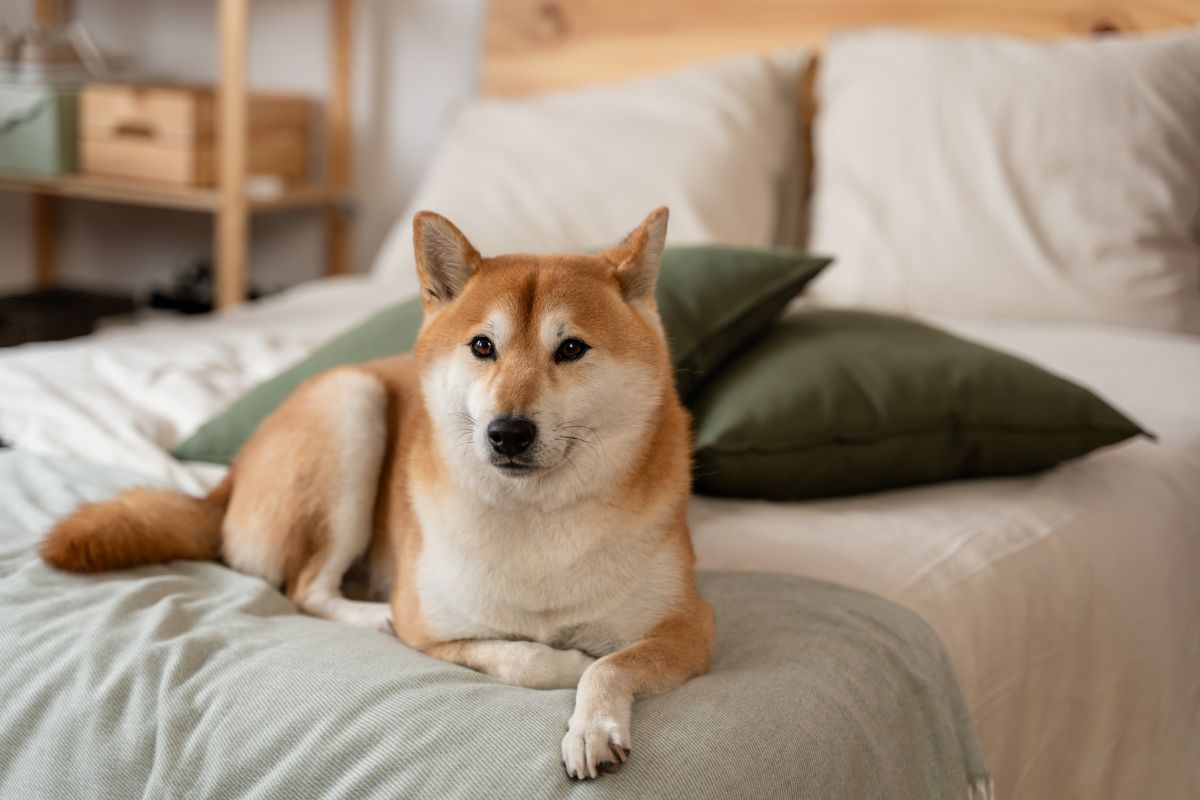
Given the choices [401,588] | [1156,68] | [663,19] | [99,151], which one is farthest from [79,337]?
[1156,68]

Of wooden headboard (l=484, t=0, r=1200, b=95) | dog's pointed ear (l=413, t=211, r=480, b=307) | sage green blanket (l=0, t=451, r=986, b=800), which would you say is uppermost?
wooden headboard (l=484, t=0, r=1200, b=95)

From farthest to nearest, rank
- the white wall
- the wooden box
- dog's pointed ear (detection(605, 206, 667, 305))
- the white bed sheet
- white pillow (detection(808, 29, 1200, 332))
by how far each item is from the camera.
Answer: the white wall < the wooden box < white pillow (detection(808, 29, 1200, 332)) < the white bed sheet < dog's pointed ear (detection(605, 206, 667, 305))

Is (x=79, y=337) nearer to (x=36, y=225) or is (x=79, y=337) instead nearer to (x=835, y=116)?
(x=36, y=225)

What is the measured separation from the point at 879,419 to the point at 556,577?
A: 54 centimetres

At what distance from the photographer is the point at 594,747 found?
2.64 feet

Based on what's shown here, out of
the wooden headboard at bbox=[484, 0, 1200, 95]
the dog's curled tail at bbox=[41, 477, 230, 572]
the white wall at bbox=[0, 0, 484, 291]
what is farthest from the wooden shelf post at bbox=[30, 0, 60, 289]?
the dog's curled tail at bbox=[41, 477, 230, 572]

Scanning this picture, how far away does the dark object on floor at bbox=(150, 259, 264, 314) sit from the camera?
9.80 feet

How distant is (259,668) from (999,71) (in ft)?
5.71

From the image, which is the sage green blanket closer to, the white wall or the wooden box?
the wooden box

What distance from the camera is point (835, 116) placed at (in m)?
2.27

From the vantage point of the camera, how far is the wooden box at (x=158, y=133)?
267 centimetres

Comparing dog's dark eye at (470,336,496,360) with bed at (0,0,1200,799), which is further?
bed at (0,0,1200,799)

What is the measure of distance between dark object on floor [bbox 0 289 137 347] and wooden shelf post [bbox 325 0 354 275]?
0.55m

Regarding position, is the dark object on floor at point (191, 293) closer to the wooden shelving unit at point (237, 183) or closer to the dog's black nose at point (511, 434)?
the wooden shelving unit at point (237, 183)
